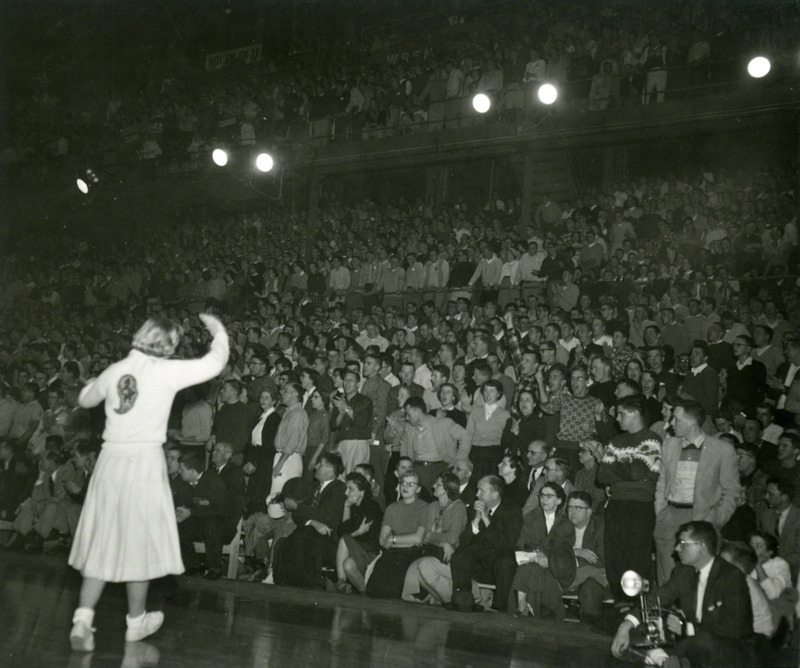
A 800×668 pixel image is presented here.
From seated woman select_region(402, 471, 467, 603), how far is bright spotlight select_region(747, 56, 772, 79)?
913 centimetres

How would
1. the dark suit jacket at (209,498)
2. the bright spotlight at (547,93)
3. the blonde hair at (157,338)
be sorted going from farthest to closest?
the bright spotlight at (547,93) → the dark suit jacket at (209,498) → the blonde hair at (157,338)

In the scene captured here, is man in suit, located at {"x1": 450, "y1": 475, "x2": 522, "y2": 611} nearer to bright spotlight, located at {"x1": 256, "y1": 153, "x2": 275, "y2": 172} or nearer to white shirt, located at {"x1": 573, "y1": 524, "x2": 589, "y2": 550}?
white shirt, located at {"x1": 573, "y1": 524, "x2": 589, "y2": 550}

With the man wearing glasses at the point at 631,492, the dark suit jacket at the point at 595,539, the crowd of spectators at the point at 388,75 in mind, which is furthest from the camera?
the crowd of spectators at the point at 388,75

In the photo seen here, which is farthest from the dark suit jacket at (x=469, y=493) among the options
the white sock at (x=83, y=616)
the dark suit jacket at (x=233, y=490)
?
the white sock at (x=83, y=616)

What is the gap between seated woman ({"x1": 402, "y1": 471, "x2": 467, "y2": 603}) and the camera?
22.7 feet

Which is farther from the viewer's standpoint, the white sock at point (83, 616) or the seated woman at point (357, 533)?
the seated woman at point (357, 533)

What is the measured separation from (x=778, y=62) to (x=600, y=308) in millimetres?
5658

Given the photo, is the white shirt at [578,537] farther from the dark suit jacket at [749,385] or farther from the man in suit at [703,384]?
the dark suit jacket at [749,385]

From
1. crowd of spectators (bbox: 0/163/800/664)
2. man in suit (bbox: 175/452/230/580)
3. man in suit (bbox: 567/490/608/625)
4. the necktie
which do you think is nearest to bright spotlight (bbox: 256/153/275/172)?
crowd of spectators (bbox: 0/163/800/664)

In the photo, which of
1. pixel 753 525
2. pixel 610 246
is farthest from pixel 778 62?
pixel 753 525

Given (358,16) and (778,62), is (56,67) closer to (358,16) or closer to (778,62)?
(358,16)

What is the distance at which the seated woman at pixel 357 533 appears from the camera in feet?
23.8

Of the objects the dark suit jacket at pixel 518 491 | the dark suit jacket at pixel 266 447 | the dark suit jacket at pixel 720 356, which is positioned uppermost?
the dark suit jacket at pixel 720 356

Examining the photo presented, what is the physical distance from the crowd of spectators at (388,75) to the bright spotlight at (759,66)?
1.02ft
